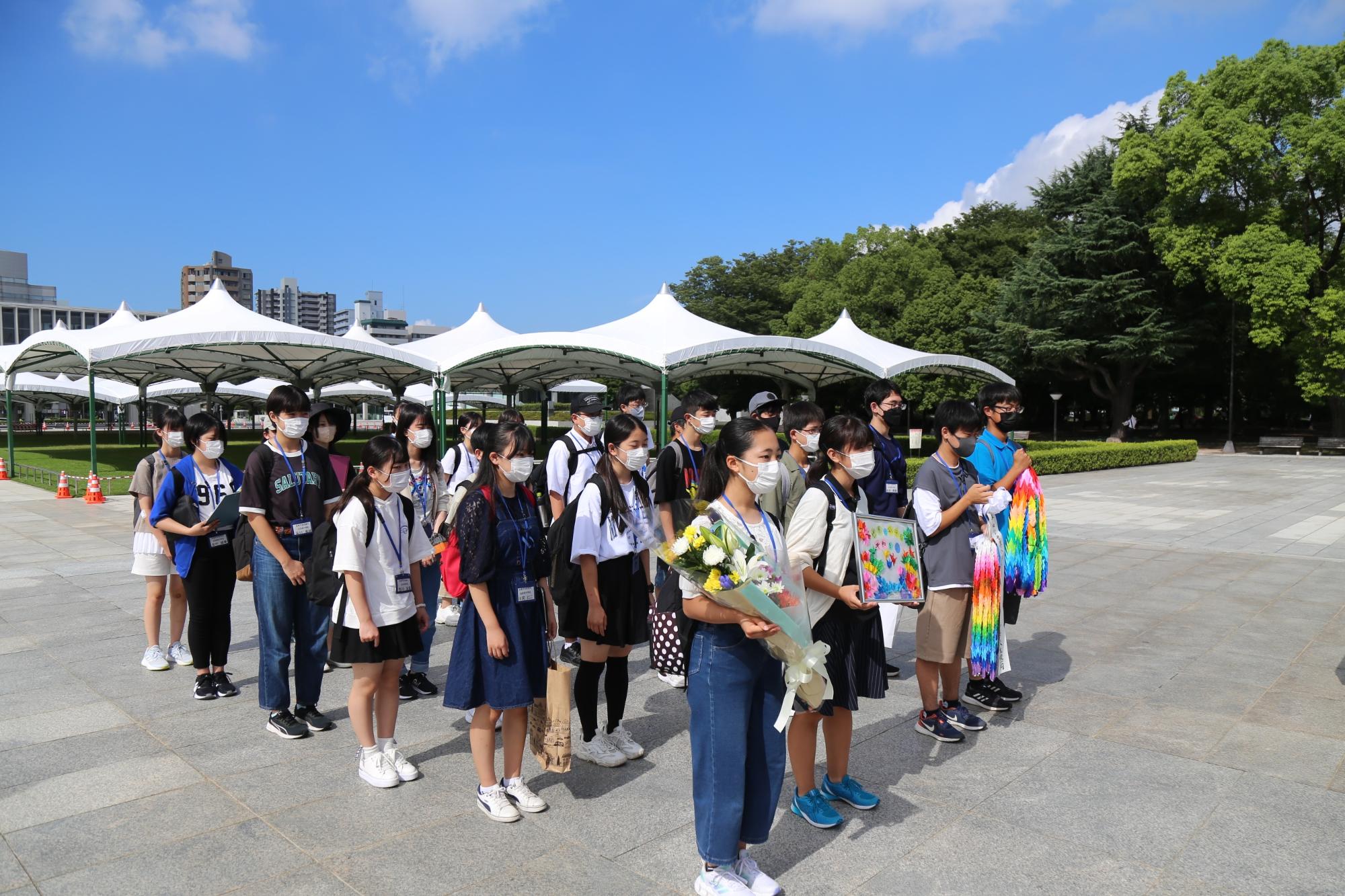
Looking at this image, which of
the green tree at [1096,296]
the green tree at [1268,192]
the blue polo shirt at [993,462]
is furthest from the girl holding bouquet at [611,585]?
the green tree at [1096,296]

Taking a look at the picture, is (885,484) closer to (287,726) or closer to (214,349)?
(287,726)

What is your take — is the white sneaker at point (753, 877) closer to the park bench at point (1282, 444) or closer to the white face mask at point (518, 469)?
the white face mask at point (518, 469)

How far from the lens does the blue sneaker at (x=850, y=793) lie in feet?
11.5

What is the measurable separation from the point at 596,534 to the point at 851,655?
1211mm

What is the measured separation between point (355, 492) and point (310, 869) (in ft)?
4.71

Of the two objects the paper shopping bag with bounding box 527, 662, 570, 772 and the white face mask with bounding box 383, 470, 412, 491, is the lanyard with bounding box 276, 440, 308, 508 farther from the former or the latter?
the paper shopping bag with bounding box 527, 662, 570, 772

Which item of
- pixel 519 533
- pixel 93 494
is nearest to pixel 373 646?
pixel 519 533

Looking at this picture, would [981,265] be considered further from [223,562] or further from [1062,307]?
[223,562]

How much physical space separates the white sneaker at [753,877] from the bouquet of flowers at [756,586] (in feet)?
1.66

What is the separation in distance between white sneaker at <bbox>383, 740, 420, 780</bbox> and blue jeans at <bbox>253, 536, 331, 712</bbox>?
2.72 feet

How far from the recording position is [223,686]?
4910mm

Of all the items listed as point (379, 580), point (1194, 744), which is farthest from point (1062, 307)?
point (379, 580)

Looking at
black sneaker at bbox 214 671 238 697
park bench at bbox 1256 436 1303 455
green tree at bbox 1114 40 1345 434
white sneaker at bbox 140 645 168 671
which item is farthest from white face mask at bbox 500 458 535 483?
park bench at bbox 1256 436 1303 455

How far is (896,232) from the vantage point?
46344 mm
